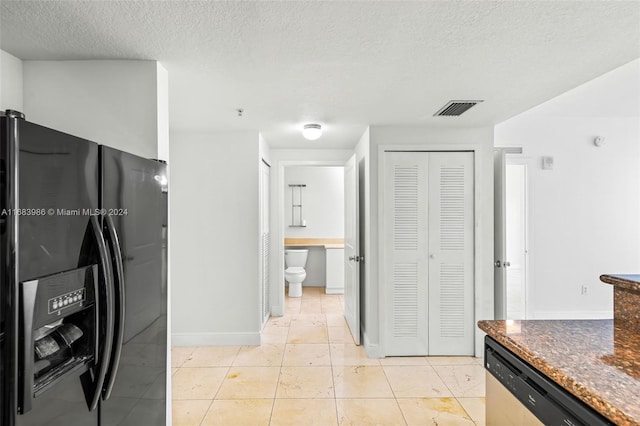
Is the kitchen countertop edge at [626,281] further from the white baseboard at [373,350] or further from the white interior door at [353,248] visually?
the white interior door at [353,248]

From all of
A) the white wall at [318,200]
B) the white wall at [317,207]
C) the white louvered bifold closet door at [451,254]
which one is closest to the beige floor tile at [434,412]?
the white louvered bifold closet door at [451,254]

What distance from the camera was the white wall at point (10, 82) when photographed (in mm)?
1803

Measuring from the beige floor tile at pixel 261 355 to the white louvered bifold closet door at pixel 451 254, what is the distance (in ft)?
4.93

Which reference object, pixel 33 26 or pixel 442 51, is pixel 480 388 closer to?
pixel 442 51

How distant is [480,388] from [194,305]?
9.01ft

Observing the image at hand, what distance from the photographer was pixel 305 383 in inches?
113

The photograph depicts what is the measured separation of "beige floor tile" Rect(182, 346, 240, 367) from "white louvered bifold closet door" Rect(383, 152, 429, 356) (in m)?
1.54

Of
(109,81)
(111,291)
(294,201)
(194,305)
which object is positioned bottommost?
(194,305)

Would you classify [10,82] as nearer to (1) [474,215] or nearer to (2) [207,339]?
(2) [207,339]

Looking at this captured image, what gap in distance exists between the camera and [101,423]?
1228mm

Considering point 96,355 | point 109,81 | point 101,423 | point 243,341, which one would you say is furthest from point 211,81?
point 243,341

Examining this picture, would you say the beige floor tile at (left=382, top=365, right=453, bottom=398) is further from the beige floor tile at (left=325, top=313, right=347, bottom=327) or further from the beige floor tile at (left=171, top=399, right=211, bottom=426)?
the beige floor tile at (left=171, top=399, right=211, bottom=426)

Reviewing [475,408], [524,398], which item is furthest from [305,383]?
[524,398]

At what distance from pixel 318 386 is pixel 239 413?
26.1 inches
